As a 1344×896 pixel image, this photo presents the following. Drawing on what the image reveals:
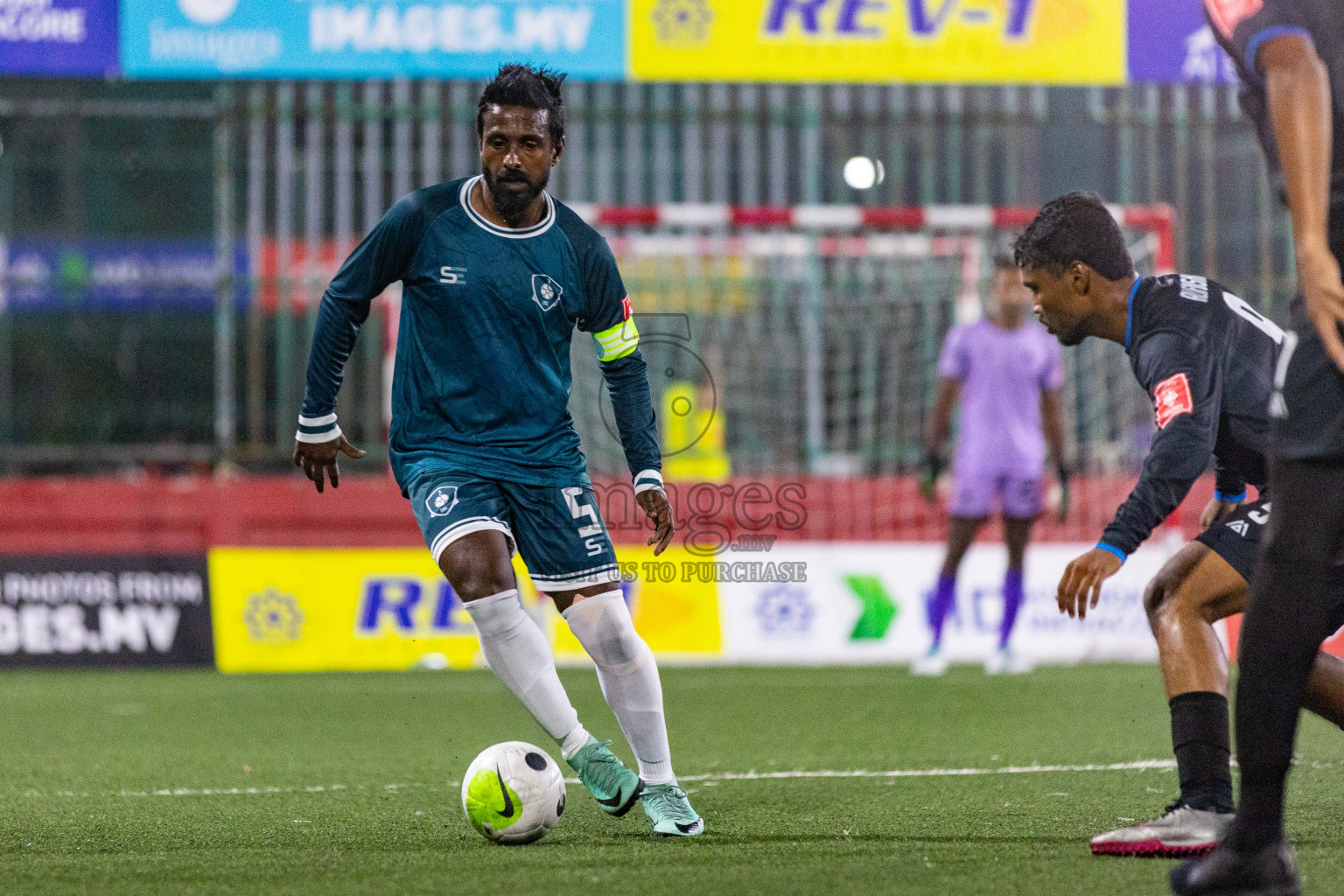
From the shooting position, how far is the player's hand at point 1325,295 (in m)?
2.86

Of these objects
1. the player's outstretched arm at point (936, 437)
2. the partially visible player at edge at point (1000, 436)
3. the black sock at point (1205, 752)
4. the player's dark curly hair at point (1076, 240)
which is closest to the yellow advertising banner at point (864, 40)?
the partially visible player at edge at point (1000, 436)

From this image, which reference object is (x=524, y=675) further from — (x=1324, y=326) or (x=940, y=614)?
(x=940, y=614)

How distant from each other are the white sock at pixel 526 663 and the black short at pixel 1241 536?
66.4 inches

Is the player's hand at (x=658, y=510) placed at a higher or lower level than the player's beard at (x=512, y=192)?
lower

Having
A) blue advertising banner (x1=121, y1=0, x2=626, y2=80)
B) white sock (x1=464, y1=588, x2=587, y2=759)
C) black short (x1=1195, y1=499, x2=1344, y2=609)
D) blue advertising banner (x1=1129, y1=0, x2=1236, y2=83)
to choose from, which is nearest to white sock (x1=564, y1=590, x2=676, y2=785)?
white sock (x1=464, y1=588, x2=587, y2=759)

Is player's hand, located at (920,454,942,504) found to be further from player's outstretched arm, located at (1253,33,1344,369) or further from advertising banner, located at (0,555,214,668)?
player's outstretched arm, located at (1253,33,1344,369)

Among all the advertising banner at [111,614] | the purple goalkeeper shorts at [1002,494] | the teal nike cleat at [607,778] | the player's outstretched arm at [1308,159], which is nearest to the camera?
the player's outstretched arm at [1308,159]

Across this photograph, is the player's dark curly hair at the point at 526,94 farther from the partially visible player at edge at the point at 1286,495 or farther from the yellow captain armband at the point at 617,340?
the partially visible player at edge at the point at 1286,495

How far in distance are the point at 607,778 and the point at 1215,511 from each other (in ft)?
5.74

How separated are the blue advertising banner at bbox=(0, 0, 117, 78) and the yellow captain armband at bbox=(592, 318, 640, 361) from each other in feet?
20.4

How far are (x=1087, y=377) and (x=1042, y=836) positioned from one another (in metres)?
7.95

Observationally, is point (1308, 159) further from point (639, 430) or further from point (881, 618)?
point (881, 618)

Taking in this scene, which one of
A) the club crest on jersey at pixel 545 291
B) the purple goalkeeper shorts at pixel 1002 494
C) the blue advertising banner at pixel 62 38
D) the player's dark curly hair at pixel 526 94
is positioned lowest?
the purple goalkeeper shorts at pixel 1002 494

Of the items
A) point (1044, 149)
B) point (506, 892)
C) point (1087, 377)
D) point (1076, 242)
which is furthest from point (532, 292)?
point (1044, 149)
